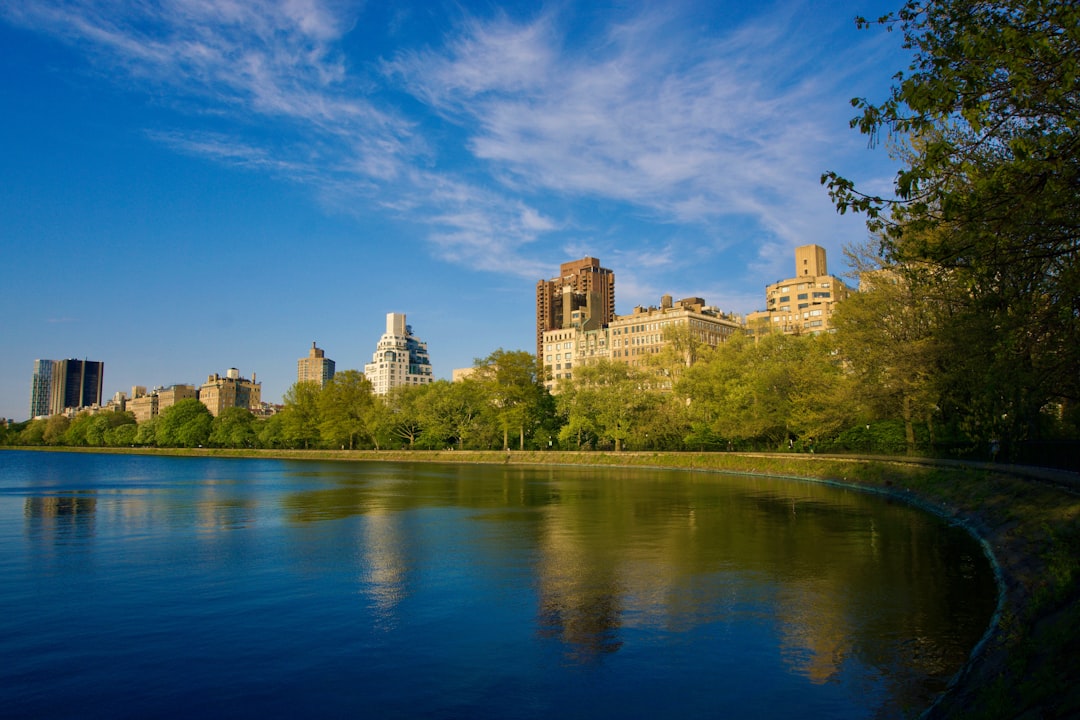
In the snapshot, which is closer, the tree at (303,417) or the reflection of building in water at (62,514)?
the reflection of building in water at (62,514)

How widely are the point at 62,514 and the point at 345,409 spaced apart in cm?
11218

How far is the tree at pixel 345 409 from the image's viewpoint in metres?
154

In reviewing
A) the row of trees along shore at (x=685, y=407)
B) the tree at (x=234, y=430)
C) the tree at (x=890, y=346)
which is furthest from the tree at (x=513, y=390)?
the tree at (x=234, y=430)

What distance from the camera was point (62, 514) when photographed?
44781 millimetres

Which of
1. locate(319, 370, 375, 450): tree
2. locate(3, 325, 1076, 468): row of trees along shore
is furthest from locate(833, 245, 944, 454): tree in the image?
locate(319, 370, 375, 450): tree

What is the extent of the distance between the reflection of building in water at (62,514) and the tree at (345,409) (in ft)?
310

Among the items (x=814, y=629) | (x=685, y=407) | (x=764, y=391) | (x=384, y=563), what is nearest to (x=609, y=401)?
(x=685, y=407)

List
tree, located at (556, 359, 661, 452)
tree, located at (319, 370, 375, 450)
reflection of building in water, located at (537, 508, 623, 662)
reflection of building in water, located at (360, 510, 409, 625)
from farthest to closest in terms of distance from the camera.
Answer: tree, located at (319, 370, 375, 450) → tree, located at (556, 359, 661, 452) → reflection of building in water, located at (360, 510, 409, 625) → reflection of building in water, located at (537, 508, 623, 662)

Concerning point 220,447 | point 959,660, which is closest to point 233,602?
point 959,660

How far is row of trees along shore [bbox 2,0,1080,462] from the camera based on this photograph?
13852mm

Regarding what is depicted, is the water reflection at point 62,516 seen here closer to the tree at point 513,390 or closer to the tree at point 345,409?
the tree at point 513,390

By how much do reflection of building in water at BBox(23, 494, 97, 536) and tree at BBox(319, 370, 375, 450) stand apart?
9447 centimetres

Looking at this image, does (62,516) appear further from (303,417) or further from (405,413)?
(303,417)

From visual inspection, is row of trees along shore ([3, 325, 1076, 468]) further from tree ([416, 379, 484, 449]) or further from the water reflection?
the water reflection
